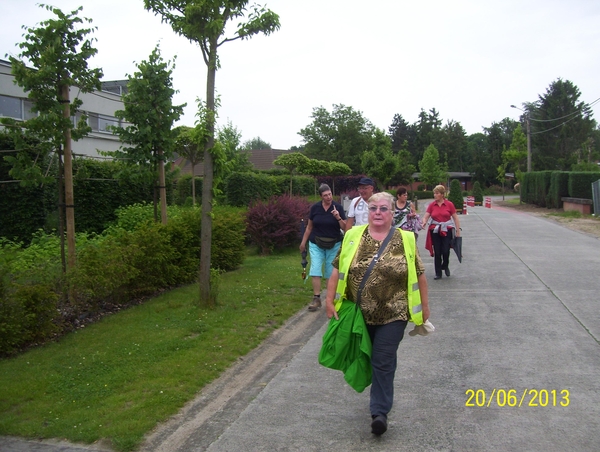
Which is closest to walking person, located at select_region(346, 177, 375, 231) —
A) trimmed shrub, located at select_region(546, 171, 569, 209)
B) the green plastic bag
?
the green plastic bag

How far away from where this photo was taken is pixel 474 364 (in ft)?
19.3

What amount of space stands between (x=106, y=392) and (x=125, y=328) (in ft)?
7.03

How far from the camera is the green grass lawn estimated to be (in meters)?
4.62

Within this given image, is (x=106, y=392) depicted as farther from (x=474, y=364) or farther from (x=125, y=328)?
(x=474, y=364)

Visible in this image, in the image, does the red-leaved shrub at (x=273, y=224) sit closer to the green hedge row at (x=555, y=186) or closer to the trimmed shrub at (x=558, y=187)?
the green hedge row at (x=555, y=186)

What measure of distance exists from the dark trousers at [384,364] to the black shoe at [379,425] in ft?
0.15

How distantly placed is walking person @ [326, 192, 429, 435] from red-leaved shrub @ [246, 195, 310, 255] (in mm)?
11153

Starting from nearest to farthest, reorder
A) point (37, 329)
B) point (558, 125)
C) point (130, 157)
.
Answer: point (37, 329), point (130, 157), point (558, 125)

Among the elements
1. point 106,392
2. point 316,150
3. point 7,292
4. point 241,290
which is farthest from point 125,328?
point 316,150

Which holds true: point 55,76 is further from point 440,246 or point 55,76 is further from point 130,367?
point 440,246
